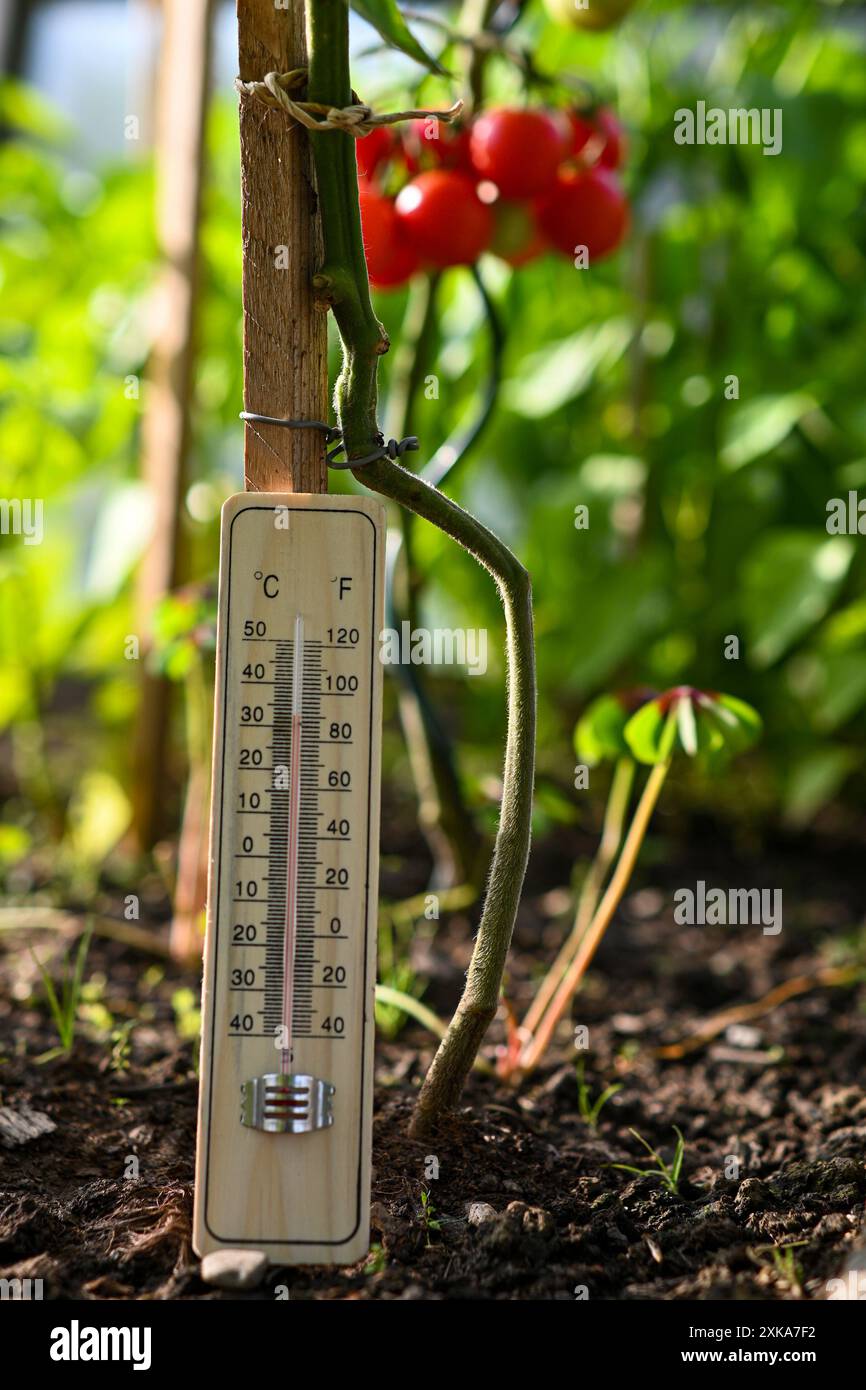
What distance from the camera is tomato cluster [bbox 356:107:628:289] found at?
3.22 ft

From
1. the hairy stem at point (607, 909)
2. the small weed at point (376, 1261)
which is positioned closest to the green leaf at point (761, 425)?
the hairy stem at point (607, 909)

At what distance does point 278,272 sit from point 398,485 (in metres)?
0.13

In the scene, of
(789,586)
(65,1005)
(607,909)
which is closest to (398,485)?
(607,909)

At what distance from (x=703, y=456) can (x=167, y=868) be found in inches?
32.0

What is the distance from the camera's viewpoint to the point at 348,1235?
620 millimetres

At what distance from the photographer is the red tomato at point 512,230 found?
1.04 m

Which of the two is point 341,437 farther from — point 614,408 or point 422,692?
point 614,408

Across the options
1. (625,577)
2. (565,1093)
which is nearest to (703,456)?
(625,577)

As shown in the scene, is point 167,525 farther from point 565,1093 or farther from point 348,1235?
point 348,1235

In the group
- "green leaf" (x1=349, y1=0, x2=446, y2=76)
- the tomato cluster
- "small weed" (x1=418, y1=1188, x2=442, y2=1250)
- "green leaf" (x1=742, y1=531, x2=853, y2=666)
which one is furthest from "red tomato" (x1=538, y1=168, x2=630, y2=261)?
"small weed" (x1=418, y1=1188, x2=442, y2=1250)

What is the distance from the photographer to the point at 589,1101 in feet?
2.96

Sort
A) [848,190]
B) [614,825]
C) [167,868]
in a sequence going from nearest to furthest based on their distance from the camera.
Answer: [614,825], [167,868], [848,190]

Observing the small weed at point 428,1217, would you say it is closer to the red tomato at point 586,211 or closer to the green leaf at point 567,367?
the red tomato at point 586,211
